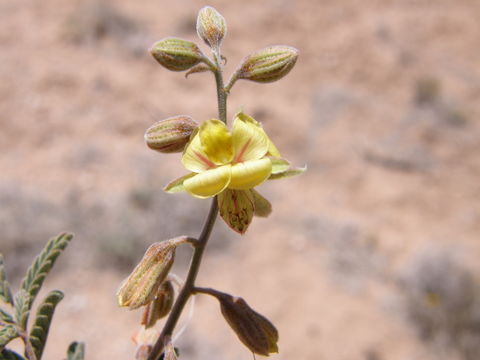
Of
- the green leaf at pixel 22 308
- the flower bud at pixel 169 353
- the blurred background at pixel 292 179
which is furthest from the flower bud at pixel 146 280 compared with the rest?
the blurred background at pixel 292 179

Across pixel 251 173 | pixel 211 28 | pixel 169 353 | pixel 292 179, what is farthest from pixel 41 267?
pixel 292 179

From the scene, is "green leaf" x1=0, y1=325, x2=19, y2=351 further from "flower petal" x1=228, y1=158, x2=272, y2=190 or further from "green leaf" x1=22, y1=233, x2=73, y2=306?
"flower petal" x1=228, y1=158, x2=272, y2=190

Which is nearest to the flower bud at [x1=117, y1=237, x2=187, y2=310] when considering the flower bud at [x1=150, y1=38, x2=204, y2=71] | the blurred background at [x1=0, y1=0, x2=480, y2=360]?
the flower bud at [x1=150, y1=38, x2=204, y2=71]

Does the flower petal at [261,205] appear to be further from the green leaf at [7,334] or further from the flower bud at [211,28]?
the green leaf at [7,334]

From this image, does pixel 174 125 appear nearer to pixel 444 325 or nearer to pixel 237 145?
pixel 237 145

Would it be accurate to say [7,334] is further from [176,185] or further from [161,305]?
[176,185]

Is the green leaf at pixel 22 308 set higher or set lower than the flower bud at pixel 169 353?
higher
